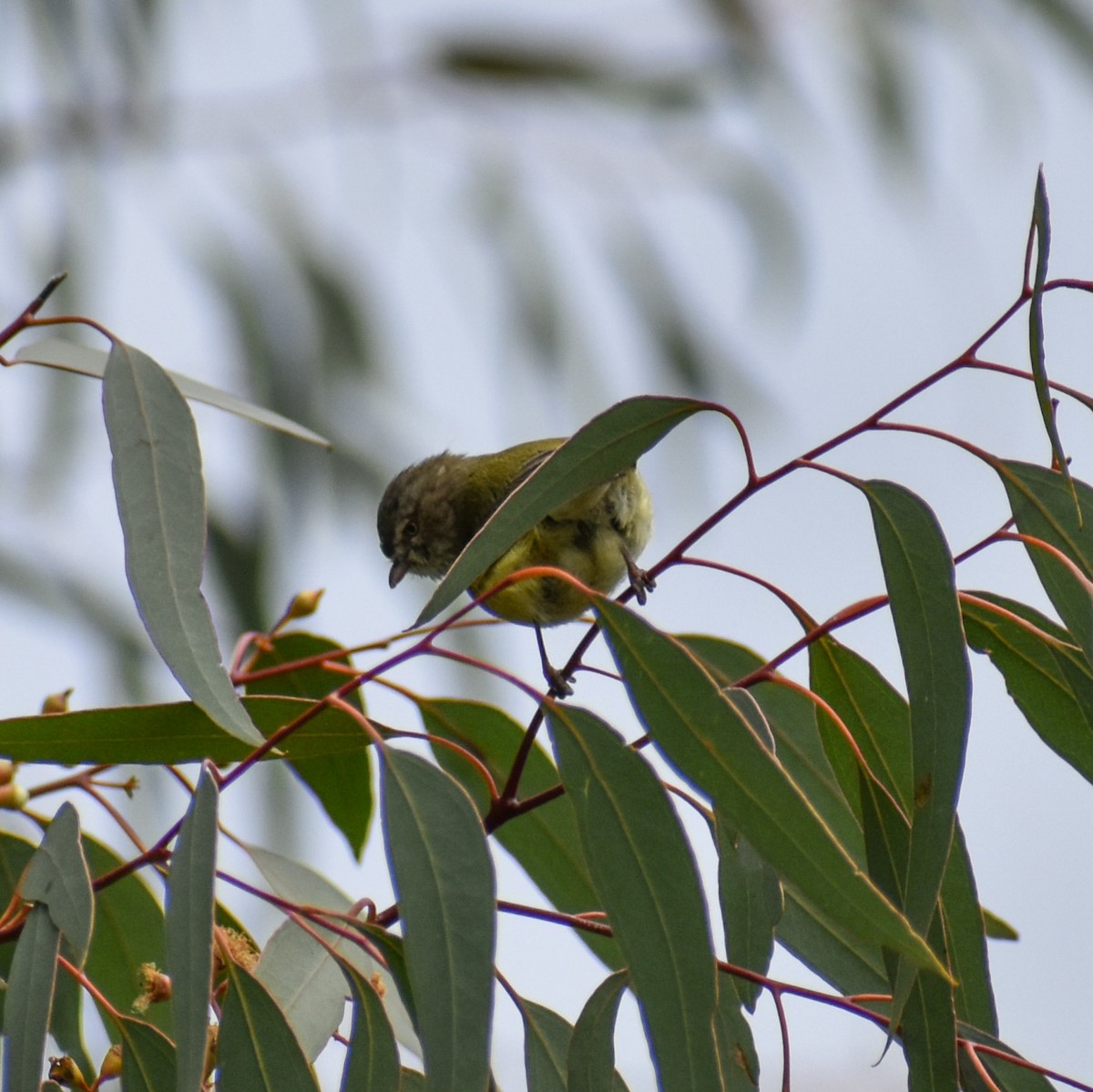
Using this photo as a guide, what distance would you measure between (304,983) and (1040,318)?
968mm

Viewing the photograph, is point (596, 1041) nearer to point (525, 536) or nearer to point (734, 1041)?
point (734, 1041)

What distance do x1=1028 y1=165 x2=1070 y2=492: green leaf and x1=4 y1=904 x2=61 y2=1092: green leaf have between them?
95 centimetres

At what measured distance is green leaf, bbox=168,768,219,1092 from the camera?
4.20 feet

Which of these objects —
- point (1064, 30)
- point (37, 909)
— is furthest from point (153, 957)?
point (1064, 30)

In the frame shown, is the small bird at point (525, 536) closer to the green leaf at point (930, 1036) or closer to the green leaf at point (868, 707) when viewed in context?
the green leaf at point (868, 707)

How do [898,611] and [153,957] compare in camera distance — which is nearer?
[898,611]

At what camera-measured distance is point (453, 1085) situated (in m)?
1.30

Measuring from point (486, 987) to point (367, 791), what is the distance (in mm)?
861

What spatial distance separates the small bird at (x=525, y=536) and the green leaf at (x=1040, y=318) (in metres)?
0.98

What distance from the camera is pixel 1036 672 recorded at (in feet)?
5.66

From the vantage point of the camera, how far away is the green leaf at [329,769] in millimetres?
2148

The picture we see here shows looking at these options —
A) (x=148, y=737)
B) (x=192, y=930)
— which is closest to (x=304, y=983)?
(x=148, y=737)

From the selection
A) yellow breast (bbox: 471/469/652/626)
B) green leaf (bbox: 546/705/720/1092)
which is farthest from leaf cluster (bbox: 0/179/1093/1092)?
yellow breast (bbox: 471/469/652/626)

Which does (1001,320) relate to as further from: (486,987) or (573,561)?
(573,561)
